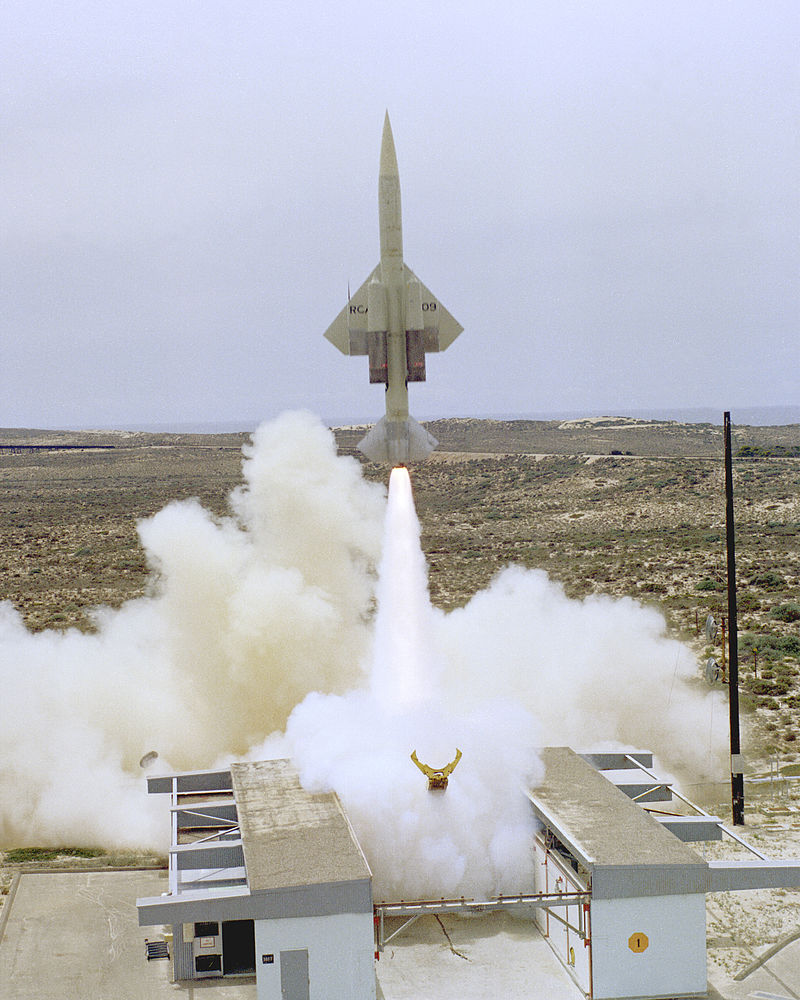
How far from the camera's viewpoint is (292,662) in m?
29.9

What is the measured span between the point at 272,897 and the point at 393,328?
13898 millimetres

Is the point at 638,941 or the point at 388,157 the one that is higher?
the point at 388,157

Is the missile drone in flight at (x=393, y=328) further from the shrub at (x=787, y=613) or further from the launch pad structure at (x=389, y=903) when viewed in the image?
the shrub at (x=787, y=613)

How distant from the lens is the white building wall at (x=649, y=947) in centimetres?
1822

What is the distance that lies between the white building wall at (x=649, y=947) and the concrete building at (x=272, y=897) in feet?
11.9

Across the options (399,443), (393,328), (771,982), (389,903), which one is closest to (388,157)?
(393,328)

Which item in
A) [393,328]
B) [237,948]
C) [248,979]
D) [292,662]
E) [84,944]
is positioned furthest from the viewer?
[292,662]

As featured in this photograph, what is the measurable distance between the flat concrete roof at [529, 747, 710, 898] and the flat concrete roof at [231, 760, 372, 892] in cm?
361

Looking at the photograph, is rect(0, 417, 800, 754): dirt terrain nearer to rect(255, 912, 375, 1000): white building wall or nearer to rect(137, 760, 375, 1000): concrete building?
rect(137, 760, 375, 1000): concrete building

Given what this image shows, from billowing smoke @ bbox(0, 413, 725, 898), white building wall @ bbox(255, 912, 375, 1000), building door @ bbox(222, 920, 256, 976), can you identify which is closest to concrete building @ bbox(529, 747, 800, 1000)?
white building wall @ bbox(255, 912, 375, 1000)

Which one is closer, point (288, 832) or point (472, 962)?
point (472, 962)

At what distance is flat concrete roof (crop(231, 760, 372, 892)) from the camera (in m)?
18.1

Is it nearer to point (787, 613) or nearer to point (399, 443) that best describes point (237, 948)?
point (399, 443)

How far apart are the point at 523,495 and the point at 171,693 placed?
177 ft
